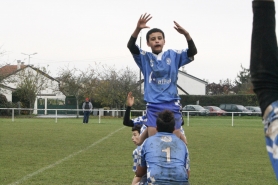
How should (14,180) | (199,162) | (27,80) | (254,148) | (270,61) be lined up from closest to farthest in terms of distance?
1. (270,61)
2. (14,180)
3. (199,162)
4. (254,148)
5. (27,80)

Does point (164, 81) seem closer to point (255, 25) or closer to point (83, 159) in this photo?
point (255, 25)

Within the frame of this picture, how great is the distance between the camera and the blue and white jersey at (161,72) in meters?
6.73

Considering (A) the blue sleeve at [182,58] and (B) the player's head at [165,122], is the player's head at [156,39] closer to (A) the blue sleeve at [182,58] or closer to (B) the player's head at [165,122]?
(A) the blue sleeve at [182,58]

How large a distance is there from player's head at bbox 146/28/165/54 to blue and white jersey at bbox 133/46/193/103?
8 cm

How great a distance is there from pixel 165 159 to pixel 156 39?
169cm

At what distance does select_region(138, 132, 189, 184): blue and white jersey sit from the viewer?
5.68m

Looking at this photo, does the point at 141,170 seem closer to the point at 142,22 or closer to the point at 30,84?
the point at 142,22

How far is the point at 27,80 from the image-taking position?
60.4 meters

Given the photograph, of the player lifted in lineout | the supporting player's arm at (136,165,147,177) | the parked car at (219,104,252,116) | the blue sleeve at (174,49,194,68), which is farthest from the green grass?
the parked car at (219,104,252,116)

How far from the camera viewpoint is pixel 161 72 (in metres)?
6.73

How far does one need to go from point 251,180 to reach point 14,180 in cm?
429

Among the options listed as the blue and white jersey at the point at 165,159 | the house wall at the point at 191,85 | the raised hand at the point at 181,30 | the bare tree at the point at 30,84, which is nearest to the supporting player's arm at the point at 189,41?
the raised hand at the point at 181,30

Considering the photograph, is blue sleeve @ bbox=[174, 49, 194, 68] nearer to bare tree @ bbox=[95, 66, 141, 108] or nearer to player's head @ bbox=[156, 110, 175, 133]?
player's head @ bbox=[156, 110, 175, 133]

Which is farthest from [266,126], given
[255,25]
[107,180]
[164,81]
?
[107,180]
